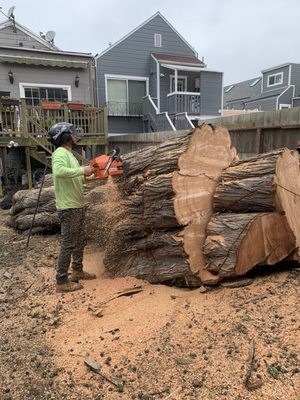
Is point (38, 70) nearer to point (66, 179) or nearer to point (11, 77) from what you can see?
point (11, 77)

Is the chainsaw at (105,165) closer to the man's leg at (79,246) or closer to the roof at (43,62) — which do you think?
the man's leg at (79,246)

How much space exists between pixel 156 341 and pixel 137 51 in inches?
663

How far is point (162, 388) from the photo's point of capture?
2033 millimetres

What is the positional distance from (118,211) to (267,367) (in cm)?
242

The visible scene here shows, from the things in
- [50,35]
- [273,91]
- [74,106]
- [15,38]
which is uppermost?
[50,35]

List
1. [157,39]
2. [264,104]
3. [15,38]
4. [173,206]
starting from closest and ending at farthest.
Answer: [173,206], [15,38], [157,39], [264,104]

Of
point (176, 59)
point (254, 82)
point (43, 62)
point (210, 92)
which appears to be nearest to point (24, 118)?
point (43, 62)

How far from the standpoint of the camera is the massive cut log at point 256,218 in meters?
3.03

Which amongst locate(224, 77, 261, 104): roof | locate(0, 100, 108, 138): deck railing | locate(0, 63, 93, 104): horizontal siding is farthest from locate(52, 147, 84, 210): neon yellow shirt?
locate(224, 77, 261, 104): roof

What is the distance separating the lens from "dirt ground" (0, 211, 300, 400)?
6.65 ft

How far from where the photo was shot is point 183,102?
16500 millimetres

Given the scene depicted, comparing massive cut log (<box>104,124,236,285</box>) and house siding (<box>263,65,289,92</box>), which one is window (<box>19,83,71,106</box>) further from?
house siding (<box>263,65,289,92</box>)

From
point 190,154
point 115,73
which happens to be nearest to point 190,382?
point 190,154

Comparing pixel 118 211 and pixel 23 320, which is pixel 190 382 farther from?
pixel 118 211
